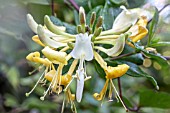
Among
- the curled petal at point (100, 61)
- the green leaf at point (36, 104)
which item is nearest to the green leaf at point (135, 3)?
the curled petal at point (100, 61)

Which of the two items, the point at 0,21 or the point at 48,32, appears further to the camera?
the point at 0,21

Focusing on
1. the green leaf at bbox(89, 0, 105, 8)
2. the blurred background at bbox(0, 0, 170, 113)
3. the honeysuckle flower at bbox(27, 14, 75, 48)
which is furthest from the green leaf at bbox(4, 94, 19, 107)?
the honeysuckle flower at bbox(27, 14, 75, 48)

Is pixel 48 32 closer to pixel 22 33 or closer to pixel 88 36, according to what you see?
pixel 88 36

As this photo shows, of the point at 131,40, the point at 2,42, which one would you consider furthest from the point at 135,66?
the point at 2,42

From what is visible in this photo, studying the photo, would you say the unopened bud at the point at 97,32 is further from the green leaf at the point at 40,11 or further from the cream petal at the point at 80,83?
the green leaf at the point at 40,11

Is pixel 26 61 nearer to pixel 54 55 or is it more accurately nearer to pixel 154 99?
pixel 154 99

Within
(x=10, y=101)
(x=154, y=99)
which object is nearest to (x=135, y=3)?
(x=154, y=99)
